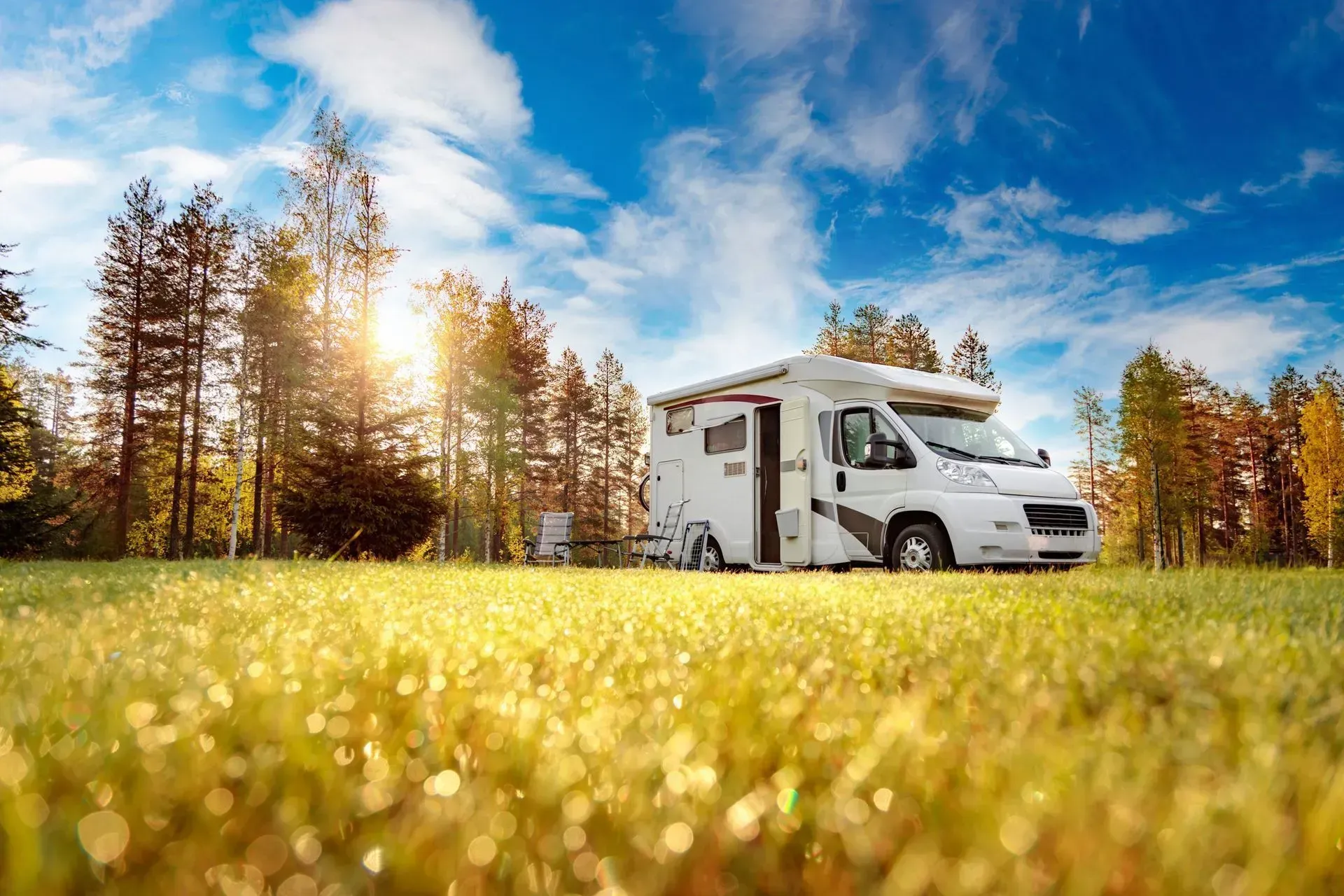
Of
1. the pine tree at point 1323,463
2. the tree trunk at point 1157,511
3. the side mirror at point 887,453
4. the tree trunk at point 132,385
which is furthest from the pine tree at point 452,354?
the pine tree at point 1323,463

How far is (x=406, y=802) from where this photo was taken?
103cm

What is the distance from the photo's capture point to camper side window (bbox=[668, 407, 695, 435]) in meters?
12.6

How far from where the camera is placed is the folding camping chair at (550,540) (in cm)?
1584

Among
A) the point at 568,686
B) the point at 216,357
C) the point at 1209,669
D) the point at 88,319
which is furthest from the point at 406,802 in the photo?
the point at 88,319

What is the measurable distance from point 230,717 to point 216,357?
28825mm

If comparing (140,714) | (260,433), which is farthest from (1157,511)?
(140,714)

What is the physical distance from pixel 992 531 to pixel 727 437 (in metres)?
4.45

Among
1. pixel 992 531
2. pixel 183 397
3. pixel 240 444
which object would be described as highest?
pixel 183 397

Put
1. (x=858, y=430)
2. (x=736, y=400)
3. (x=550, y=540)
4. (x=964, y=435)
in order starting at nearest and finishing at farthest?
(x=964, y=435), (x=858, y=430), (x=736, y=400), (x=550, y=540)

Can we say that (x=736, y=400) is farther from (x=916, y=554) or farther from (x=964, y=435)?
(x=916, y=554)

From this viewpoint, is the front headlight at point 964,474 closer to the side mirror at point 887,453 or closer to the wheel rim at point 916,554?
the side mirror at point 887,453

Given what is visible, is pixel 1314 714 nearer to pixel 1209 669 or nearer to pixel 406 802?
pixel 1209 669

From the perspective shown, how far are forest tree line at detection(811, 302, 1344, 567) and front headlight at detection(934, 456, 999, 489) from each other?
63.3 feet

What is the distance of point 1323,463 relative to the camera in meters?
38.0
